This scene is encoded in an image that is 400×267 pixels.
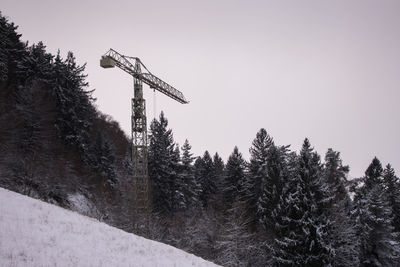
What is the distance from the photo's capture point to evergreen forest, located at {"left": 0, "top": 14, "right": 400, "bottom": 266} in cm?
2834

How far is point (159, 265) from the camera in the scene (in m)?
14.0

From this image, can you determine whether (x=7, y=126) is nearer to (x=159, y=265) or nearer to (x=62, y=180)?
(x=62, y=180)

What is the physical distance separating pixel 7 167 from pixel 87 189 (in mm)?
12555

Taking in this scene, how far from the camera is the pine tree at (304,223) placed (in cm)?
2665

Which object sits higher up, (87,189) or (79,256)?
(87,189)

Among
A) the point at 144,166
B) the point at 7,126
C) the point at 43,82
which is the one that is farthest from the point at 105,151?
the point at 7,126

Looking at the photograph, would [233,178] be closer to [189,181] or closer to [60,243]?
[189,181]

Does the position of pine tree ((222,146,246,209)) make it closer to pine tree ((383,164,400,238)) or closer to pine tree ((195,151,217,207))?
pine tree ((195,151,217,207))

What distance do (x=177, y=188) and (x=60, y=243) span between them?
34.9 m

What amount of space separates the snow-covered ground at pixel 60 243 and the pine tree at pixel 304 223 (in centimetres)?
1339

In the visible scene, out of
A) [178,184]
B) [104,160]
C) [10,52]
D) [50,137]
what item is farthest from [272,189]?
[10,52]

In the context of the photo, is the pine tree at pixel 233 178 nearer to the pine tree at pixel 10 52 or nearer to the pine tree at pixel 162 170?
the pine tree at pixel 162 170

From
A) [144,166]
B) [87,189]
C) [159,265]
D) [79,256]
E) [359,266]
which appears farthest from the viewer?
[144,166]

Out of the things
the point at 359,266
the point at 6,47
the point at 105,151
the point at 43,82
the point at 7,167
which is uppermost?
the point at 6,47
